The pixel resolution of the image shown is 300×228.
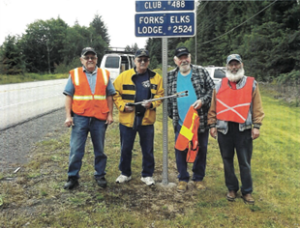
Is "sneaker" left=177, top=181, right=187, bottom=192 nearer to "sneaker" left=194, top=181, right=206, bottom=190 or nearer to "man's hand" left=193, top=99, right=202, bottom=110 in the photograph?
"sneaker" left=194, top=181, right=206, bottom=190

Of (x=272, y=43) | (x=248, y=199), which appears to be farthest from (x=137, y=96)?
(x=272, y=43)

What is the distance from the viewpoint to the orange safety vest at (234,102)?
3.46m

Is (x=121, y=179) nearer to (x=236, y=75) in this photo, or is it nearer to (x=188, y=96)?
(x=188, y=96)

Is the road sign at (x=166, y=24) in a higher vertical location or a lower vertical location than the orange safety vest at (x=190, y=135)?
higher

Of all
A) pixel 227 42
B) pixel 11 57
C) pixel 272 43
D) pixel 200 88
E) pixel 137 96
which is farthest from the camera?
pixel 227 42

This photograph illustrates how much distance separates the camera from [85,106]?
3764mm

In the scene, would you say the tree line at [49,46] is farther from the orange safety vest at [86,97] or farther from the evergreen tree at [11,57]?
the orange safety vest at [86,97]

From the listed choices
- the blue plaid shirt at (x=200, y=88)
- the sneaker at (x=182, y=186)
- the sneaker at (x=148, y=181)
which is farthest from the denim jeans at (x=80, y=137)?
the sneaker at (x=182, y=186)

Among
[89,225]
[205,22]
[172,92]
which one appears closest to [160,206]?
[89,225]

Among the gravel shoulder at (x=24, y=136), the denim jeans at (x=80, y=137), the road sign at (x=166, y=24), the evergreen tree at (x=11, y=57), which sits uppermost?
the evergreen tree at (x=11, y=57)

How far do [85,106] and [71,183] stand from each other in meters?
1.07

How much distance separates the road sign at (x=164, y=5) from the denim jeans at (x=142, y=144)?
1633 mm

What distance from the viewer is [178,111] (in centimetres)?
398

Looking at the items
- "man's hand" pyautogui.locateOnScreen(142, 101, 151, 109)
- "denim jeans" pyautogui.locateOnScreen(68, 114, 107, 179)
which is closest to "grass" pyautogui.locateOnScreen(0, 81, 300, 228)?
"denim jeans" pyautogui.locateOnScreen(68, 114, 107, 179)
